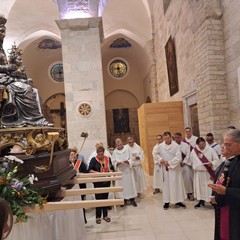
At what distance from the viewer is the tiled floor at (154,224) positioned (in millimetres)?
4879

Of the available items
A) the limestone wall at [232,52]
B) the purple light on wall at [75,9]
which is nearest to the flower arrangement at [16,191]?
the limestone wall at [232,52]

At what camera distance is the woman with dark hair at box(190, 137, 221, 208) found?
6.36 m

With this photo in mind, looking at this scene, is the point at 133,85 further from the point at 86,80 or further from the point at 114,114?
the point at 86,80

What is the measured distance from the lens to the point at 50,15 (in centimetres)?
1692

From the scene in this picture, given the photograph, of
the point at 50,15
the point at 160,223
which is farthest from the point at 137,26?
the point at 160,223

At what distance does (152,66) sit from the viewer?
16.4 meters

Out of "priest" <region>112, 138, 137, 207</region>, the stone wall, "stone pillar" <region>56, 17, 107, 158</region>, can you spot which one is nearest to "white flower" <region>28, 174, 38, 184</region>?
"priest" <region>112, 138, 137, 207</region>

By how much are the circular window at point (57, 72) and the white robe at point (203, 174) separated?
56.0 ft

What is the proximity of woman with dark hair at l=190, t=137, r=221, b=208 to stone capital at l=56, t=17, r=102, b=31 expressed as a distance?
20.8ft

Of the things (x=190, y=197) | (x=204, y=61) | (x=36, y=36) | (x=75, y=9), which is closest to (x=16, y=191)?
(x=190, y=197)

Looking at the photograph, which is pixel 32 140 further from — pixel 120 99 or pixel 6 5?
pixel 120 99

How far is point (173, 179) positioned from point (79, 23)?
671cm

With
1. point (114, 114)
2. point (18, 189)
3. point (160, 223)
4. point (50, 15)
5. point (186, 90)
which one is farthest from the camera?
point (114, 114)

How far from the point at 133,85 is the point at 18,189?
20503mm
